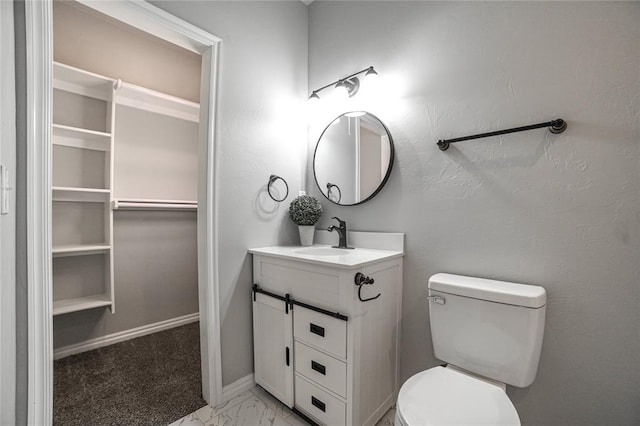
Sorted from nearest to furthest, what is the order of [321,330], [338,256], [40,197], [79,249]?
[40,197] → [321,330] → [338,256] → [79,249]

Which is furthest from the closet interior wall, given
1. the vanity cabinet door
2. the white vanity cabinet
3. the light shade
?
the light shade

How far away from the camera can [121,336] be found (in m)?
2.33

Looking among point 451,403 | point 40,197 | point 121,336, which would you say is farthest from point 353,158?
point 121,336

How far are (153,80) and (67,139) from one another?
84 centimetres

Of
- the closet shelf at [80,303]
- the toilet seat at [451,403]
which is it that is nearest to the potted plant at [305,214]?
the toilet seat at [451,403]

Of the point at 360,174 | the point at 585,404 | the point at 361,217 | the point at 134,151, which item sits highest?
the point at 134,151

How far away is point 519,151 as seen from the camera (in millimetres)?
1246

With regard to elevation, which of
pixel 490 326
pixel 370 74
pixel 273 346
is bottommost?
pixel 273 346

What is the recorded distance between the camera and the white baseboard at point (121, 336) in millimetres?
2072

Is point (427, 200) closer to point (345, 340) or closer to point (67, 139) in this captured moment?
point (345, 340)

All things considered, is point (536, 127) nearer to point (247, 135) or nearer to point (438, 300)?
point (438, 300)

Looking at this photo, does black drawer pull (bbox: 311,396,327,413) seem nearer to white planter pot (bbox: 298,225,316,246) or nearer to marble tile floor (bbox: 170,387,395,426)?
marble tile floor (bbox: 170,387,395,426)

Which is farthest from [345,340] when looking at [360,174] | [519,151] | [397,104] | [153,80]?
[153,80]

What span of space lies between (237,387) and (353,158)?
152cm
